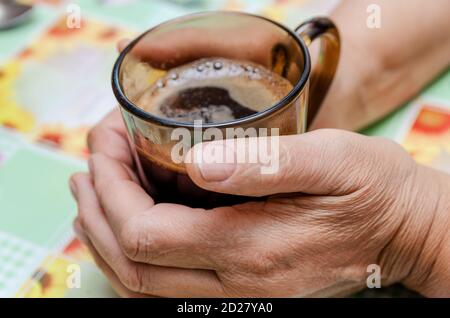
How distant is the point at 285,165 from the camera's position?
46 centimetres

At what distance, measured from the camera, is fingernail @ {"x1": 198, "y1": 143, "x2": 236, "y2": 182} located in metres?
0.44

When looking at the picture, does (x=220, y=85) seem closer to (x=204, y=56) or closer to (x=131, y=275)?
(x=204, y=56)

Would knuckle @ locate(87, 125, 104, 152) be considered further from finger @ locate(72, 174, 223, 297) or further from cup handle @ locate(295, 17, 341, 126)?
cup handle @ locate(295, 17, 341, 126)

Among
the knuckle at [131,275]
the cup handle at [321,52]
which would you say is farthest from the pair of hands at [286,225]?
the cup handle at [321,52]

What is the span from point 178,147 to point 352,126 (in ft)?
1.16

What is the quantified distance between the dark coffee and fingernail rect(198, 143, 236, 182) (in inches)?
2.0

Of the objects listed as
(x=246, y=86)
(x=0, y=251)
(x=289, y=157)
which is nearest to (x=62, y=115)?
(x=0, y=251)

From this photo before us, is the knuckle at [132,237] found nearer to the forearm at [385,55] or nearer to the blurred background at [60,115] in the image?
the blurred background at [60,115]

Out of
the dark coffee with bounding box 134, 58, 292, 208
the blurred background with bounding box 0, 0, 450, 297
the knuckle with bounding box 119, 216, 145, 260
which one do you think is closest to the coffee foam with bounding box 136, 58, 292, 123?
the dark coffee with bounding box 134, 58, 292, 208

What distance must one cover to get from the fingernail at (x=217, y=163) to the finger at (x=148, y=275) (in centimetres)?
15

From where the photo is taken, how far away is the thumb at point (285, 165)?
0.44 metres

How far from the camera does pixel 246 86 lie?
0.57 metres
